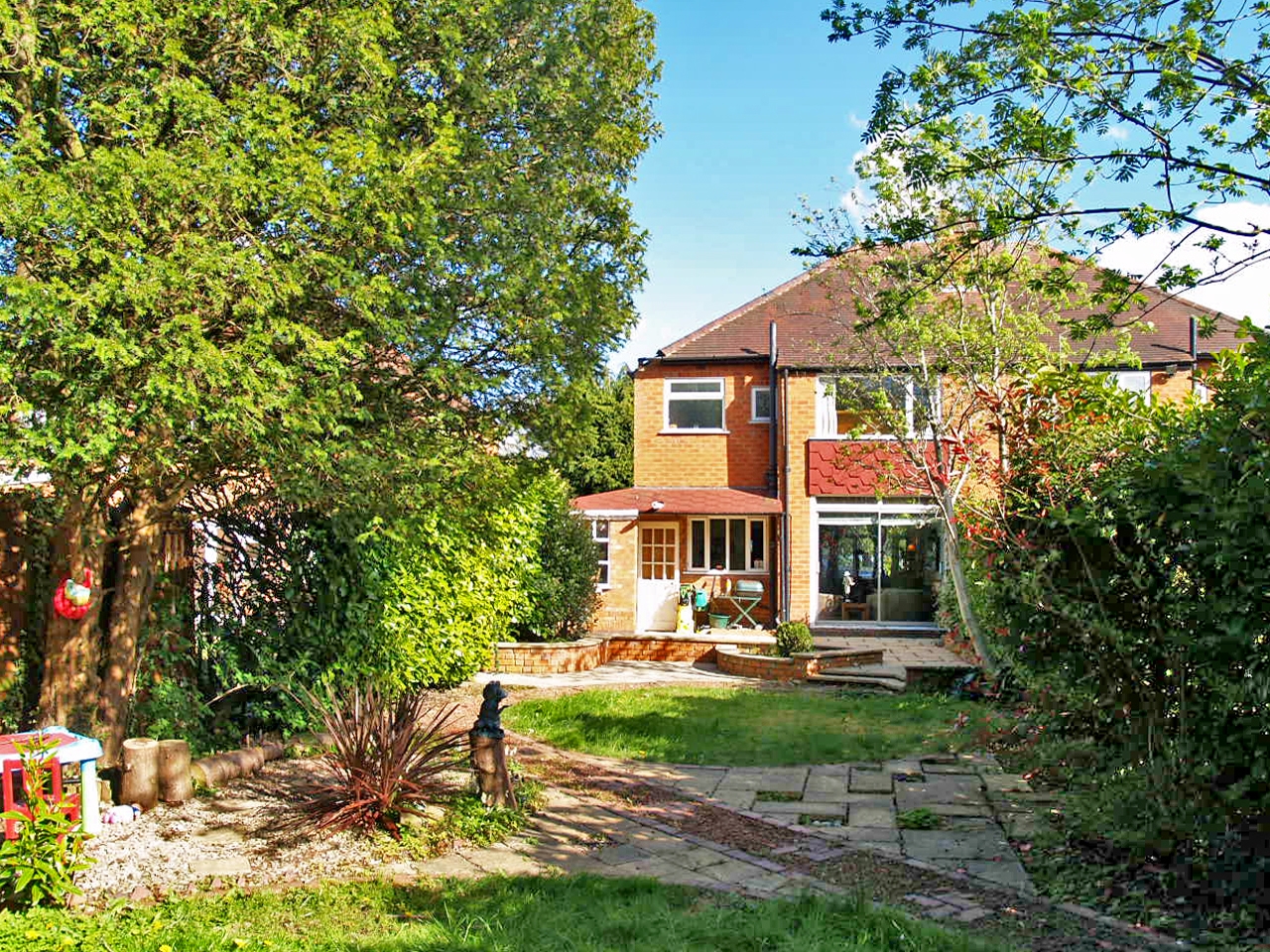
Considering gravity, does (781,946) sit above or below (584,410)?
below

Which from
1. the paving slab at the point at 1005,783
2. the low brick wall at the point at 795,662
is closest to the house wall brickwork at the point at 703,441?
the low brick wall at the point at 795,662

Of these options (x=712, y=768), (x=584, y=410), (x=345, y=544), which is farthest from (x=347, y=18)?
(x=712, y=768)

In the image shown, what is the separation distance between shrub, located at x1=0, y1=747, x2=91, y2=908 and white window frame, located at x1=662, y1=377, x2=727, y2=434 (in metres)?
17.1

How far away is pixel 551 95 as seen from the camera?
758 cm

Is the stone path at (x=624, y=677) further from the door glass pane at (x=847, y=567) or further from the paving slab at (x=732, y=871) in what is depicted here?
the paving slab at (x=732, y=871)

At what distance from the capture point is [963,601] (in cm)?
942

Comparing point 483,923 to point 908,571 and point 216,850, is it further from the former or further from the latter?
point 908,571

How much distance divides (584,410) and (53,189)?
4.12 m

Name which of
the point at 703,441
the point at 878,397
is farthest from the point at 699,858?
the point at 703,441

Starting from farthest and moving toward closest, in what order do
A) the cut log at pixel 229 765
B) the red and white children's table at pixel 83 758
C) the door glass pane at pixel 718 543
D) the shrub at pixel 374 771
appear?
the door glass pane at pixel 718 543
the cut log at pixel 229 765
the shrub at pixel 374 771
the red and white children's table at pixel 83 758

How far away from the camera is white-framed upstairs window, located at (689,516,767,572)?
67.8ft

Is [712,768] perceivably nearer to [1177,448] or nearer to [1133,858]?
[1133,858]

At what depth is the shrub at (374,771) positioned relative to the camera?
6219 mm

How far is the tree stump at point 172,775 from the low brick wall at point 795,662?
1000cm
